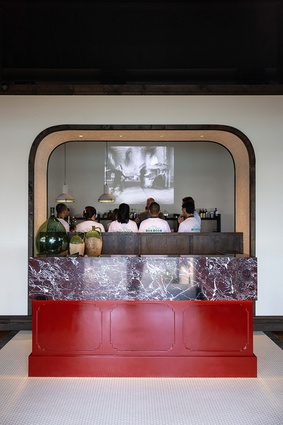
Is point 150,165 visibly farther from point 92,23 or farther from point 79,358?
point 79,358

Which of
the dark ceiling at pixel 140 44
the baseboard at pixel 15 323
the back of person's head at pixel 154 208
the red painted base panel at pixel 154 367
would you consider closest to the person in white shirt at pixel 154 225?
the back of person's head at pixel 154 208

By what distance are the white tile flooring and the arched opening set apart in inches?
86.6

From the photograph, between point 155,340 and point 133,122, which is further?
point 133,122

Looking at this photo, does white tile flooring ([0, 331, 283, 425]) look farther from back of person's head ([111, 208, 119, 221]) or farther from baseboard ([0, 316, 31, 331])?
back of person's head ([111, 208, 119, 221])

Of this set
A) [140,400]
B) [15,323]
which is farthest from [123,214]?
[140,400]

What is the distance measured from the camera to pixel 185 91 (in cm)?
596

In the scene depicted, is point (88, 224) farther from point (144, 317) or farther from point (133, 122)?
point (144, 317)

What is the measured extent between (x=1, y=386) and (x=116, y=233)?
98.3 inches

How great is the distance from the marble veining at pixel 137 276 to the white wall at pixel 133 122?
6.59 feet

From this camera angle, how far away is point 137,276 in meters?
4.07

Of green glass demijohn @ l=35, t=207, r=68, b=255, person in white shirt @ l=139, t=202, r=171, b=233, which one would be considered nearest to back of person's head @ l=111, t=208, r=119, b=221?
person in white shirt @ l=139, t=202, r=171, b=233

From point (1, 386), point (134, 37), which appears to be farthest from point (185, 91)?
point (1, 386)

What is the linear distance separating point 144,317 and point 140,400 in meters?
0.77

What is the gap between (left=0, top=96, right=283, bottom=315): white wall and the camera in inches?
236
